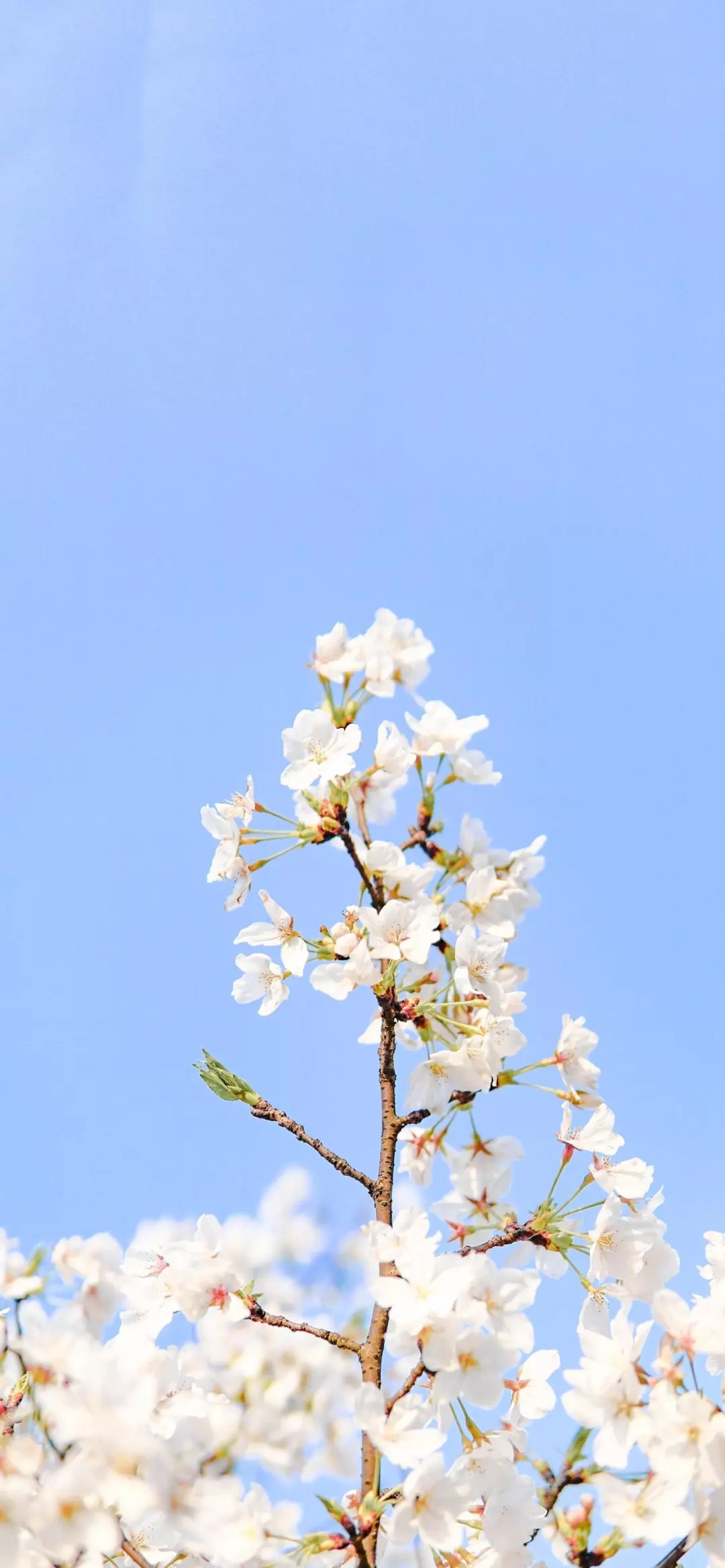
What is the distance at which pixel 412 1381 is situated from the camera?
2795 millimetres

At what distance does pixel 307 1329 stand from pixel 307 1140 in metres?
0.50

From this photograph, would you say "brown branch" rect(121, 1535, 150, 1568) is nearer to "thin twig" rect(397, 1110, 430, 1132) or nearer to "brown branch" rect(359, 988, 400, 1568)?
"brown branch" rect(359, 988, 400, 1568)

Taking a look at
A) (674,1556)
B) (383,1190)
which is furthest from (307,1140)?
(674,1556)

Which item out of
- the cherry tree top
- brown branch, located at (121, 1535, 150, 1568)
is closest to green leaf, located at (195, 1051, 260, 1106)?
the cherry tree top

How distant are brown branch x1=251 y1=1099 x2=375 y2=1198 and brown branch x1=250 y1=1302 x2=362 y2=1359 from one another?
37 centimetres

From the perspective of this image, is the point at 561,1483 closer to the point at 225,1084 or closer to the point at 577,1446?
the point at 577,1446

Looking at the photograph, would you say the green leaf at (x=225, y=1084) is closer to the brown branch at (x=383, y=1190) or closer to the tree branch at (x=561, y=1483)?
the brown branch at (x=383, y=1190)

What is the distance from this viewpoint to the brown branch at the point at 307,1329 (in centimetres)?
282

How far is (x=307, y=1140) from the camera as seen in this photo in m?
3.16

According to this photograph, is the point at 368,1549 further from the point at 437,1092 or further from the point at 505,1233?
the point at 437,1092

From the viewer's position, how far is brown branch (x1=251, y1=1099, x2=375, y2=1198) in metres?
3.01

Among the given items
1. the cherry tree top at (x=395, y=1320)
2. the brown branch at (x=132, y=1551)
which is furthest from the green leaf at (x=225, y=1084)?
the brown branch at (x=132, y=1551)

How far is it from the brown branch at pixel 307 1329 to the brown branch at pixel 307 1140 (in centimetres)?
37

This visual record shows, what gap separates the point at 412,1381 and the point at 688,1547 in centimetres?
74
